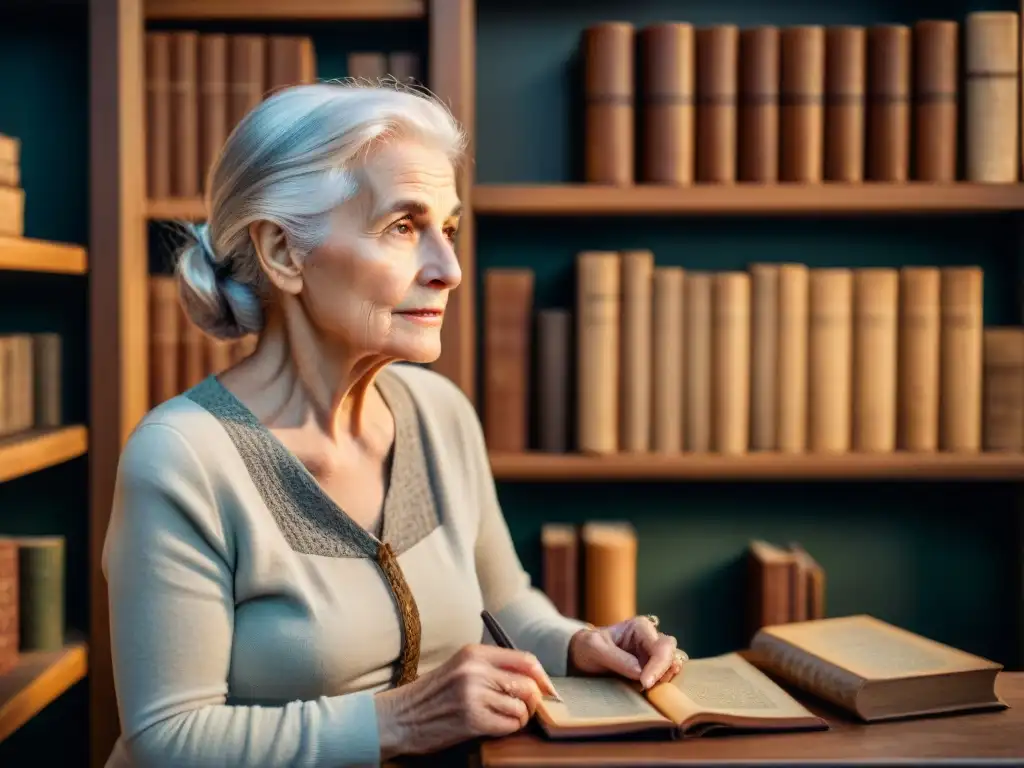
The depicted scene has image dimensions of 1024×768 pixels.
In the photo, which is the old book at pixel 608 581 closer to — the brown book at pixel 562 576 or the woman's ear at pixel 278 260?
the brown book at pixel 562 576

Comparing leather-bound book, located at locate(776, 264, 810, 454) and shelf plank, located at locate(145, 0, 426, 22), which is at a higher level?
shelf plank, located at locate(145, 0, 426, 22)

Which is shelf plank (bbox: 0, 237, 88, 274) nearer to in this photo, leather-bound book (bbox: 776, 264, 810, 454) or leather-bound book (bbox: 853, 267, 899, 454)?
leather-bound book (bbox: 776, 264, 810, 454)

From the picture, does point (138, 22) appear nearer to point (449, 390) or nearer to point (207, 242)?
point (207, 242)

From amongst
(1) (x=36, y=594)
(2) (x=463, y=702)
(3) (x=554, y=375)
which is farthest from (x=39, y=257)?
(2) (x=463, y=702)

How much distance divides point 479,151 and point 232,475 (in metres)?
1.22

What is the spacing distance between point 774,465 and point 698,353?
242 millimetres

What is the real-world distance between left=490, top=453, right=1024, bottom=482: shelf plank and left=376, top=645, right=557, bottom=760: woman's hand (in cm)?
92

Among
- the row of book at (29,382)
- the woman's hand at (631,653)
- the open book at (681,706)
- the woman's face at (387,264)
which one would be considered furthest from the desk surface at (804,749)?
the row of book at (29,382)

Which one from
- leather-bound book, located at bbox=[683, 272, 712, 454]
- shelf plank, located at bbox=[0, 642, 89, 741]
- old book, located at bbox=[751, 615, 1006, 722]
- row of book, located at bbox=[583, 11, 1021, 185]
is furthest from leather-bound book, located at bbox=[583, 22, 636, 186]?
shelf plank, located at bbox=[0, 642, 89, 741]

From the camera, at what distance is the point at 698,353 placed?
83.1 inches

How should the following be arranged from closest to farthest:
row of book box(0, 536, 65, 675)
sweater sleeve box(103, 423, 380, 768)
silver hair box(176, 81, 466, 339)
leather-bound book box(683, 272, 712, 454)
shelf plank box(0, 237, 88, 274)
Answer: sweater sleeve box(103, 423, 380, 768) < silver hair box(176, 81, 466, 339) < shelf plank box(0, 237, 88, 274) < row of book box(0, 536, 65, 675) < leather-bound book box(683, 272, 712, 454)

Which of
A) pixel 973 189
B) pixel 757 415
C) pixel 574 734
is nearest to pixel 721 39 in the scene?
pixel 973 189

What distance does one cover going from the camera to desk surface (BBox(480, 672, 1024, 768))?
3.47 feet

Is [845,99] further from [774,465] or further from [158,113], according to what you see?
[158,113]
